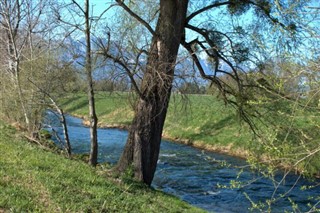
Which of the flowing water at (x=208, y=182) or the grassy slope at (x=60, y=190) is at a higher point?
the grassy slope at (x=60, y=190)

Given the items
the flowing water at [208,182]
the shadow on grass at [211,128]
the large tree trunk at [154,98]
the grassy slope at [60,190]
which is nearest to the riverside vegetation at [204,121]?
the shadow on grass at [211,128]

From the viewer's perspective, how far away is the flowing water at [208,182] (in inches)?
520

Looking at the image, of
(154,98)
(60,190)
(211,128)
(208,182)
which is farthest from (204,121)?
(60,190)

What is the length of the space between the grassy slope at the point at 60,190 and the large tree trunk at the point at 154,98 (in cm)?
91

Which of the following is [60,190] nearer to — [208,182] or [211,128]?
[208,182]

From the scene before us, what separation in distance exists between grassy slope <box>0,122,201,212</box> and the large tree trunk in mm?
912

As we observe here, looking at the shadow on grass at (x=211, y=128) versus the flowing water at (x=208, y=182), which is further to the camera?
the shadow on grass at (x=211, y=128)

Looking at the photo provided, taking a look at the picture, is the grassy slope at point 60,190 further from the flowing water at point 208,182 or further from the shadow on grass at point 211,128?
the shadow on grass at point 211,128

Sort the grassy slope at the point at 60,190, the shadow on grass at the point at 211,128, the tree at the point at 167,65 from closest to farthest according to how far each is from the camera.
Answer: the grassy slope at the point at 60,190
the tree at the point at 167,65
the shadow on grass at the point at 211,128

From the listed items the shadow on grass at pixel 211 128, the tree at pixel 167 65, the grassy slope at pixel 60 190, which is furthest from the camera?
the shadow on grass at pixel 211 128

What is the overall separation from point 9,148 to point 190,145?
17577mm

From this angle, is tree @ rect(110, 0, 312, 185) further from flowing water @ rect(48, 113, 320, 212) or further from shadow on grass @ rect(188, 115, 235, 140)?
shadow on grass @ rect(188, 115, 235, 140)

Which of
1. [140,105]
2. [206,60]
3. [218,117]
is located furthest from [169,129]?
[140,105]

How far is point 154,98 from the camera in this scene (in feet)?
33.5
